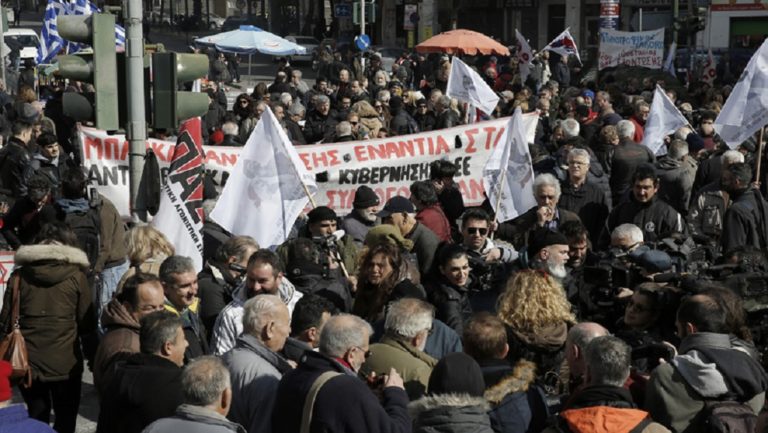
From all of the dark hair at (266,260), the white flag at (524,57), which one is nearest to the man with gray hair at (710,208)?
the dark hair at (266,260)

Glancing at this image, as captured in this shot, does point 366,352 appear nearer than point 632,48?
Yes

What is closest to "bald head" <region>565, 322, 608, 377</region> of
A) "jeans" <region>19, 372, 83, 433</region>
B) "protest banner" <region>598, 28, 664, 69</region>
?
"jeans" <region>19, 372, 83, 433</region>

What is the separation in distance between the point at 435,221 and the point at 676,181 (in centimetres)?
300

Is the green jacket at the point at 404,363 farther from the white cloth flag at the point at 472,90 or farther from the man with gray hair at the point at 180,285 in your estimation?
the white cloth flag at the point at 472,90

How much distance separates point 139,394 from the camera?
5648mm

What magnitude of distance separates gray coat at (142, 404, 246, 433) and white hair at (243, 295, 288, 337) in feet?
3.03

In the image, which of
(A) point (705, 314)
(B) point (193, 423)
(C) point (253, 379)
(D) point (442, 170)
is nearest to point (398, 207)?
(D) point (442, 170)

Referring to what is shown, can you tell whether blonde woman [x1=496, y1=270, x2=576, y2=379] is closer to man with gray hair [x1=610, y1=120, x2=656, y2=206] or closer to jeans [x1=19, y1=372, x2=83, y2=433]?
jeans [x1=19, y1=372, x2=83, y2=433]

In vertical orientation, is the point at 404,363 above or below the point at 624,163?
below

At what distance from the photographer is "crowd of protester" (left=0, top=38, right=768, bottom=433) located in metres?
5.36

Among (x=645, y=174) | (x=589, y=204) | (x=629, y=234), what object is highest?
(x=645, y=174)

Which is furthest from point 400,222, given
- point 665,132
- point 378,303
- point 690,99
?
point 690,99

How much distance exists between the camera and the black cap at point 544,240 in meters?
8.22

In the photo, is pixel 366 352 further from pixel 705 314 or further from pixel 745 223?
pixel 745 223
